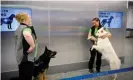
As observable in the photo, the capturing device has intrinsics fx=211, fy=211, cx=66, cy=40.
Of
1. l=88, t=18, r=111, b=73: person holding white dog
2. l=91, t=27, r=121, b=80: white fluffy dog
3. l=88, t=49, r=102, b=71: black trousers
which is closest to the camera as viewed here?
l=91, t=27, r=121, b=80: white fluffy dog

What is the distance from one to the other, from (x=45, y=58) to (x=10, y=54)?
850mm

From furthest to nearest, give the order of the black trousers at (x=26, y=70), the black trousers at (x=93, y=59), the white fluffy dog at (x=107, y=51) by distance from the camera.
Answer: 1. the black trousers at (x=93, y=59)
2. the white fluffy dog at (x=107, y=51)
3. the black trousers at (x=26, y=70)

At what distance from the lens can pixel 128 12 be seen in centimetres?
658

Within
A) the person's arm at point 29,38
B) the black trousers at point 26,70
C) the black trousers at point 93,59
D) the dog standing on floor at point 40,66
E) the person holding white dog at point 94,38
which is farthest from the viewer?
the black trousers at point 93,59

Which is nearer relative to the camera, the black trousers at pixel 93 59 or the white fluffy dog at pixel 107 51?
the white fluffy dog at pixel 107 51

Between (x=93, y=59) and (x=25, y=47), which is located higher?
(x=25, y=47)

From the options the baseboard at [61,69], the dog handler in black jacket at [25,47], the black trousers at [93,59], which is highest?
the dog handler in black jacket at [25,47]

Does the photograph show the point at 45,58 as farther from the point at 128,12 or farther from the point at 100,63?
the point at 128,12

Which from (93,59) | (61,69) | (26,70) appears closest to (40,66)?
(26,70)

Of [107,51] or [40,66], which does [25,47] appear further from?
[107,51]

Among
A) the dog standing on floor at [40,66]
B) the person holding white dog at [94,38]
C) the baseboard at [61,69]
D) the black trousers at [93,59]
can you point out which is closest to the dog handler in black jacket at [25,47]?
the dog standing on floor at [40,66]

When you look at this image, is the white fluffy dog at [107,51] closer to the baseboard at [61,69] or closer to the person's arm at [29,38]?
the baseboard at [61,69]

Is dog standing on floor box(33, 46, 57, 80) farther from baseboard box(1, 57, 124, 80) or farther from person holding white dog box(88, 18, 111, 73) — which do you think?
person holding white dog box(88, 18, 111, 73)

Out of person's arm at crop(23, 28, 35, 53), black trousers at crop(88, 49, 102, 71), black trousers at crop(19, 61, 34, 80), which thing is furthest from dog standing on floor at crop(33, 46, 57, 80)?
black trousers at crop(88, 49, 102, 71)
